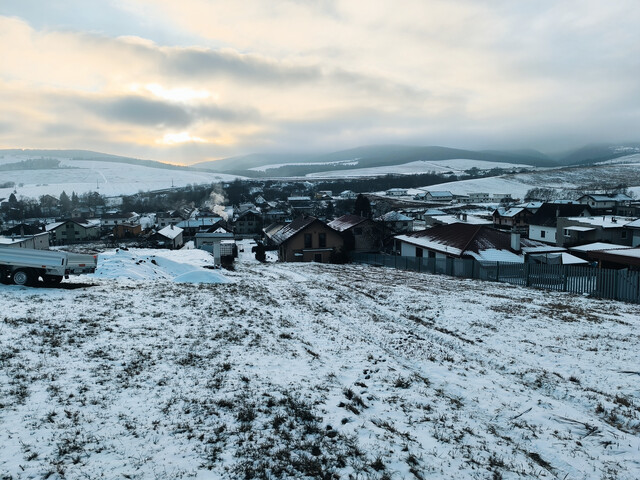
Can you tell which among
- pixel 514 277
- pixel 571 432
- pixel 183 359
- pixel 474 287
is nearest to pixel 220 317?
pixel 183 359

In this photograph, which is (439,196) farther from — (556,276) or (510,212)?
(556,276)

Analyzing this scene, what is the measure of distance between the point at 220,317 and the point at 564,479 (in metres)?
10.8

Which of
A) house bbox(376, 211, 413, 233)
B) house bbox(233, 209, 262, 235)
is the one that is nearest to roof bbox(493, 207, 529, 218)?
house bbox(376, 211, 413, 233)

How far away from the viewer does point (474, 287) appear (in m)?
22.4

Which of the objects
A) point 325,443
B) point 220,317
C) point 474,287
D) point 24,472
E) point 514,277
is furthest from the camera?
point 514,277

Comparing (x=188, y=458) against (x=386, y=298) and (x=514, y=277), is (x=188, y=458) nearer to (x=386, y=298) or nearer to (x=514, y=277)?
(x=386, y=298)

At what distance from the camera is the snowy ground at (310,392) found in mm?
5742

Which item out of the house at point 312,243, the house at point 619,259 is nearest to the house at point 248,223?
the house at point 312,243

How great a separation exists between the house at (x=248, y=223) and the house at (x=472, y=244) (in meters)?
70.4

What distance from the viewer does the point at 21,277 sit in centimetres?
1638

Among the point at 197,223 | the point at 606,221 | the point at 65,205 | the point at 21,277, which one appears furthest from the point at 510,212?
the point at 65,205

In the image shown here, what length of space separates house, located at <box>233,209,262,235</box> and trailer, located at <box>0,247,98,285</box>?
290 feet

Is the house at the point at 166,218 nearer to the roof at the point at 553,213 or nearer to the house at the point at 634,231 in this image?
the roof at the point at 553,213

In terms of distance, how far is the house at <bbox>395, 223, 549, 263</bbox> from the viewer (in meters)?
33.0
